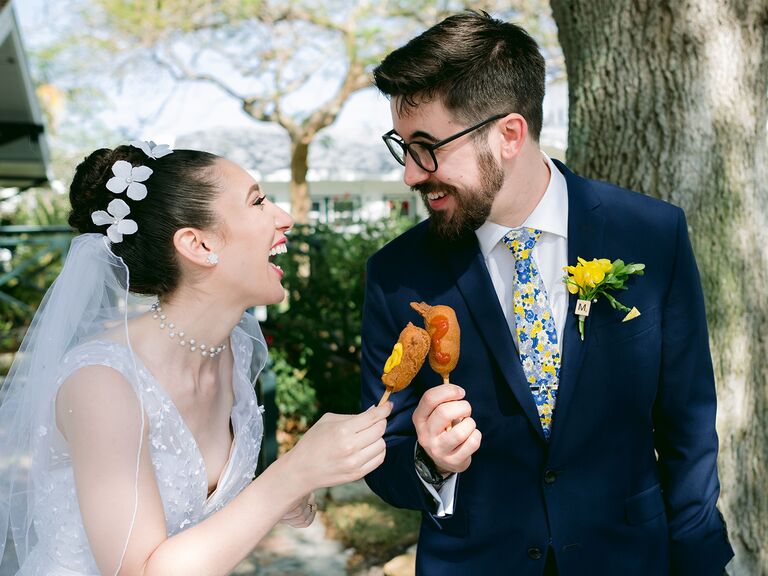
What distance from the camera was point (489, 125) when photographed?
8.02ft

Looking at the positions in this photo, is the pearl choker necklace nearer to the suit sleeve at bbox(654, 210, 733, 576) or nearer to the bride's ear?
the bride's ear

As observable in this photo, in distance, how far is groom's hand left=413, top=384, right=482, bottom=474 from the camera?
1979mm

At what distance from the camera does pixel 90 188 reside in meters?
2.48

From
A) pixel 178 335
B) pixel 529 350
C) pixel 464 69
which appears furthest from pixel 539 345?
pixel 178 335

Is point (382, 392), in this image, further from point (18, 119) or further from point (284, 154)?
point (284, 154)

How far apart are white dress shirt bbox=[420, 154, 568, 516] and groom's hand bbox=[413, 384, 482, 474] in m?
0.47

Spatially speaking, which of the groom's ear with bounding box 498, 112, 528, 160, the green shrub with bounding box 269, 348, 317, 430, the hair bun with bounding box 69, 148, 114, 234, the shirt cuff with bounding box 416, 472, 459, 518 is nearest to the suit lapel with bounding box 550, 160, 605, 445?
the groom's ear with bounding box 498, 112, 528, 160

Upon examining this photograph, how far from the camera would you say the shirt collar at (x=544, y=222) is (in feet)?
8.02

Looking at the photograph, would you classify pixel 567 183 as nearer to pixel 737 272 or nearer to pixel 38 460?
pixel 737 272

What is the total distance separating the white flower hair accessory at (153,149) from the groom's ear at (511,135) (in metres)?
1.11

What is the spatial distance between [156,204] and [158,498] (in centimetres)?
91

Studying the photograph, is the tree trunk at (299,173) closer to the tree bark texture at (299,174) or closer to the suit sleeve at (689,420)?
the tree bark texture at (299,174)

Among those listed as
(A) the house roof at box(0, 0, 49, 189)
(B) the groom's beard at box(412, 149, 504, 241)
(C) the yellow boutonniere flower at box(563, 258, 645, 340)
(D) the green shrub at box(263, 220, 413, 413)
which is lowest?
(D) the green shrub at box(263, 220, 413, 413)

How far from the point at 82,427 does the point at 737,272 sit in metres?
2.91
